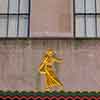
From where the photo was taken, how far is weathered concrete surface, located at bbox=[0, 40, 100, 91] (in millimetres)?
17641

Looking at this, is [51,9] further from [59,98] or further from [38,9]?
[59,98]

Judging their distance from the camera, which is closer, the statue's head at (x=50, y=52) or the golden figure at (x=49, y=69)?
the golden figure at (x=49, y=69)

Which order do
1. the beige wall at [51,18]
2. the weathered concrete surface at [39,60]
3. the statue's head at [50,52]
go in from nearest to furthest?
1. the statue's head at [50,52]
2. the weathered concrete surface at [39,60]
3. the beige wall at [51,18]

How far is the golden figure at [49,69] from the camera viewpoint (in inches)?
669

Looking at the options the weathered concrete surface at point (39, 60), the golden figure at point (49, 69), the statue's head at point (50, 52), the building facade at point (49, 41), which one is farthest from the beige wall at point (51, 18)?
the golden figure at point (49, 69)

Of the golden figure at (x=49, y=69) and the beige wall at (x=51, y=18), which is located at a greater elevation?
the beige wall at (x=51, y=18)

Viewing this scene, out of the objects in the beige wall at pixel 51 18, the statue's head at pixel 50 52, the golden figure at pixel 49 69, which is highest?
the beige wall at pixel 51 18

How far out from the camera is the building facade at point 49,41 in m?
17.7

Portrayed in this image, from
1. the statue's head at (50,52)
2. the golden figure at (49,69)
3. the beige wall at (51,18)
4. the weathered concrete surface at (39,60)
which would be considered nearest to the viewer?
the golden figure at (49,69)

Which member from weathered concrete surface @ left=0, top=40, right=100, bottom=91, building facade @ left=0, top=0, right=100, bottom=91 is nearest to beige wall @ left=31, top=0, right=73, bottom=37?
building facade @ left=0, top=0, right=100, bottom=91

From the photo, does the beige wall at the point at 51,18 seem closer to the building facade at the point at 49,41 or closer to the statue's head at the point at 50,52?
the building facade at the point at 49,41

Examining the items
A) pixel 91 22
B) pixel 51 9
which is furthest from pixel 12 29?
pixel 91 22

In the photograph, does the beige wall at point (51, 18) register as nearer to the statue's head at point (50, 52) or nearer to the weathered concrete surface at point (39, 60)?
the weathered concrete surface at point (39, 60)

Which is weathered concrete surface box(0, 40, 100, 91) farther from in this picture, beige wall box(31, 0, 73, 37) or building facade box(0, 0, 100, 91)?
beige wall box(31, 0, 73, 37)
